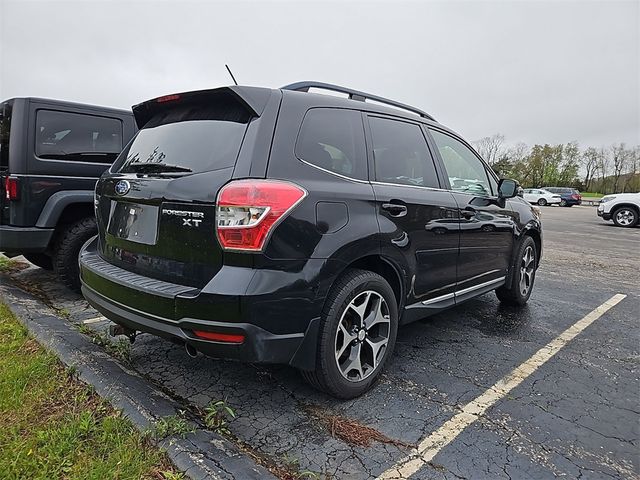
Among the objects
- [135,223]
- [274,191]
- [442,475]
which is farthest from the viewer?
[135,223]

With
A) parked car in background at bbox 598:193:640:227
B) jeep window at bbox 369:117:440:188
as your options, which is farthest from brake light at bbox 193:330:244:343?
parked car in background at bbox 598:193:640:227

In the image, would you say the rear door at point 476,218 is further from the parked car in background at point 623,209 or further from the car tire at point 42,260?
the parked car in background at point 623,209

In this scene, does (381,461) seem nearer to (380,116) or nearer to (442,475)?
(442,475)

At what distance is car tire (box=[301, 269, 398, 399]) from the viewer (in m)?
2.36

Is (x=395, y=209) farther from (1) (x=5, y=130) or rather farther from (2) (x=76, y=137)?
(1) (x=5, y=130)

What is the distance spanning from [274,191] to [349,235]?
1.72 feet

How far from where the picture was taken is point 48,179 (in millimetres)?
4238

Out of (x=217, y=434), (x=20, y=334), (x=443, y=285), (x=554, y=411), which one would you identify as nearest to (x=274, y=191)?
(x=217, y=434)

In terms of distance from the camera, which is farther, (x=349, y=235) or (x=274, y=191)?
(x=349, y=235)

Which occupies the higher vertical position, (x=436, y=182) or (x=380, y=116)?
(x=380, y=116)

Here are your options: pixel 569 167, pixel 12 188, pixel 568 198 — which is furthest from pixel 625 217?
pixel 569 167

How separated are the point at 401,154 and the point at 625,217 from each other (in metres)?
15.9

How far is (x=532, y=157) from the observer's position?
60062mm

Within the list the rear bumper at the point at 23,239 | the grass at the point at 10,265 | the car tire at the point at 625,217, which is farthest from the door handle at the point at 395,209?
the car tire at the point at 625,217
